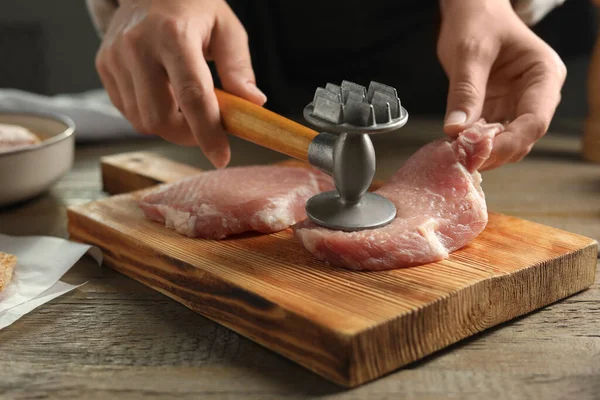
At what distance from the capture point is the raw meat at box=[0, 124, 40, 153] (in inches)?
72.3

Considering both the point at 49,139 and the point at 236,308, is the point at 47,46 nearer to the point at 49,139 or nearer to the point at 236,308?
the point at 49,139

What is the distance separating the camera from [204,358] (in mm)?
1102

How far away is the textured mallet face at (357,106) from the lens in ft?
3.94

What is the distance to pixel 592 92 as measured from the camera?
86.3 inches

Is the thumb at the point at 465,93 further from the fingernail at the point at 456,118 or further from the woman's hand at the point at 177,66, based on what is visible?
the woman's hand at the point at 177,66

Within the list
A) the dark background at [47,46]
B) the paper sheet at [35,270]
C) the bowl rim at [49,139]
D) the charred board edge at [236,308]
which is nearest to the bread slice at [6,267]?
the paper sheet at [35,270]

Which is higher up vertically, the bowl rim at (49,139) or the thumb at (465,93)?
the thumb at (465,93)

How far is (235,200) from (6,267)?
453 millimetres

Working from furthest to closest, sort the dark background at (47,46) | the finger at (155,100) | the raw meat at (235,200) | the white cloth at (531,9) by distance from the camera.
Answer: the dark background at (47,46) → the white cloth at (531,9) → the finger at (155,100) → the raw meat at (235,200)

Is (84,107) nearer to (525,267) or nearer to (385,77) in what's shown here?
(385,77)

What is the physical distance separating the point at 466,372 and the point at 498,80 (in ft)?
3.06

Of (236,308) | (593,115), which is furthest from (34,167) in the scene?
(593,115)

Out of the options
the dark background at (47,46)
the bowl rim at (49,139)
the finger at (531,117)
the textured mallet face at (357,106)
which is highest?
the textured mallet face at (357,106)

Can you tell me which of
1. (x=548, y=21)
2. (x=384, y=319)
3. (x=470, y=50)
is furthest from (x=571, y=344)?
(x=548, y=21)
